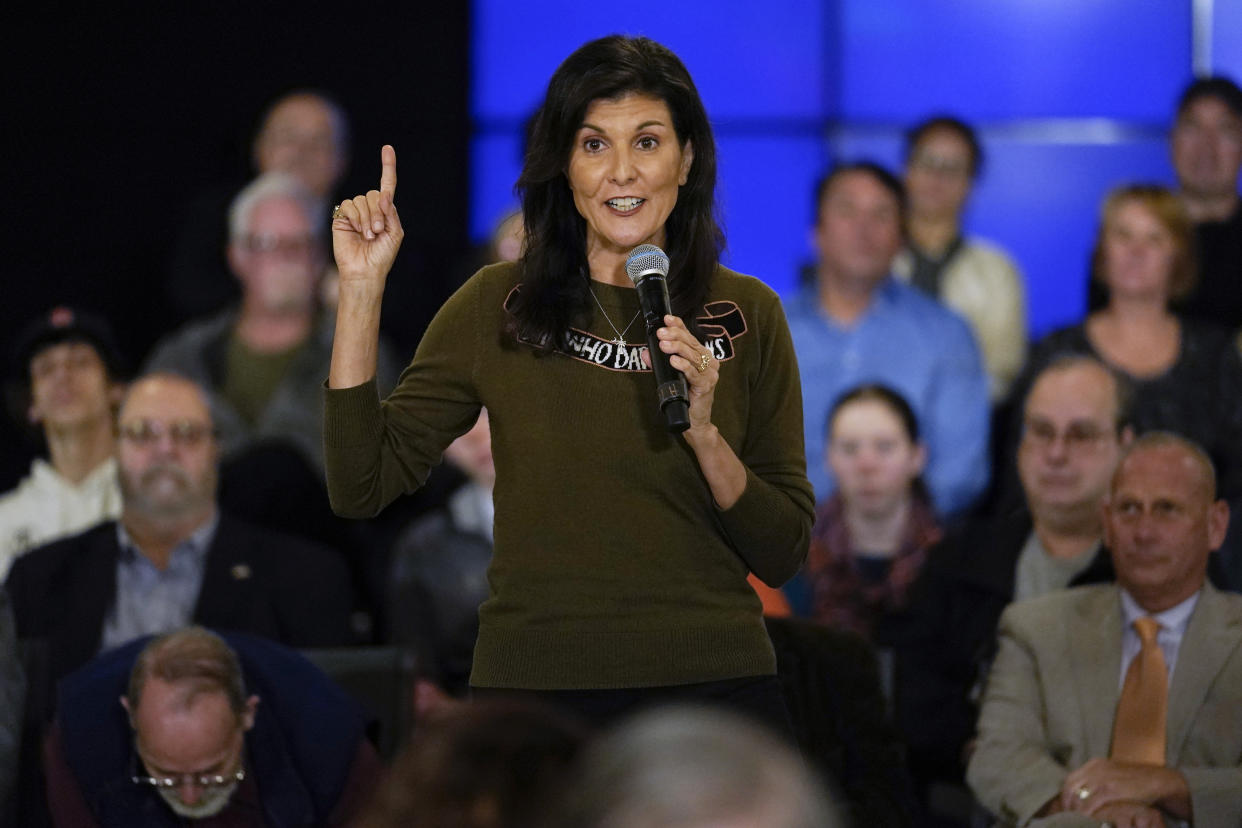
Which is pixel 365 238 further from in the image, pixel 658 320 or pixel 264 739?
pixel 264 739

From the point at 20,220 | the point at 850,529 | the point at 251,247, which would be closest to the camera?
the point at 850,529

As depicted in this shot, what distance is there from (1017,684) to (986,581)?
0.65 meters

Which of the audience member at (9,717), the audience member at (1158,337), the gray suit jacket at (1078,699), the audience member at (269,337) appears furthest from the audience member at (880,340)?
the audience member at (9,717)

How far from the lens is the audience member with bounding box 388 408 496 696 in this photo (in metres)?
4.66

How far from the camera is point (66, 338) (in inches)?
202

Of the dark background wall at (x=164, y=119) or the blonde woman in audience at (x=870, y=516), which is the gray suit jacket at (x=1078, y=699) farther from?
the dark background wall at (x=164, y=119)

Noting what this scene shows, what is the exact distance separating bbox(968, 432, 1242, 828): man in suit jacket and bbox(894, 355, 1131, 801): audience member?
0.32 m

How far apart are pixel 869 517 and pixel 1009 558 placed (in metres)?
0.62

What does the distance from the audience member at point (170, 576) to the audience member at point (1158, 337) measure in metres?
2.09

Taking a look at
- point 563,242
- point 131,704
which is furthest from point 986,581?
point 563,242

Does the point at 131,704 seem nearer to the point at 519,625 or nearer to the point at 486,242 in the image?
the point at 519,625

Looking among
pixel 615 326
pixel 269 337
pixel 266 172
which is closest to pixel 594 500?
pixel 615 326

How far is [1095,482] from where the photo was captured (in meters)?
4.37

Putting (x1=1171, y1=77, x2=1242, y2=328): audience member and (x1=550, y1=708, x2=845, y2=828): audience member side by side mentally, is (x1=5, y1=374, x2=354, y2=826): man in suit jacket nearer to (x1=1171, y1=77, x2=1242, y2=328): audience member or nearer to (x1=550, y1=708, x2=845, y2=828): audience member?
(x1=1171, y1=77, x2=1242, y2=328): audience member
